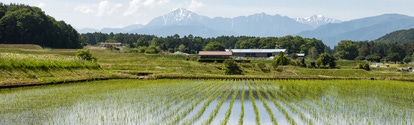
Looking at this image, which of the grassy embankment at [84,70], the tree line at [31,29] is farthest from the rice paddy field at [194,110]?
the tree line at [31,29]

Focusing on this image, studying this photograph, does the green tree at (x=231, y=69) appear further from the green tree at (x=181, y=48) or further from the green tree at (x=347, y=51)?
the green tree at (x=181, y=48)

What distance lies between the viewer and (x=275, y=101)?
96.6ft

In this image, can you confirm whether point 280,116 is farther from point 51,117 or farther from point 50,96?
point 50,96

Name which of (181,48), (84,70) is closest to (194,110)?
(84,70)

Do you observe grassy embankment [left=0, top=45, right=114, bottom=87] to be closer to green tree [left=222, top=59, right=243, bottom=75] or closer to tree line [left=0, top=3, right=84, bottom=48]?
green tree [left=222, top=59, right=243, bottom=75]

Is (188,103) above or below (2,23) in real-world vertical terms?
below

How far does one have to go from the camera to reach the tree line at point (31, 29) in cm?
10525

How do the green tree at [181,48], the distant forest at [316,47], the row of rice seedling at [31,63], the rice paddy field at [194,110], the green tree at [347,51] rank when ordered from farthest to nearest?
1. the green tree at [181,48]
2. the green tree at [347,51]
3. the distant forest at [316,47]
4. the row of rice seedling at [31,63]
5. the rice paddy field at [194,110]

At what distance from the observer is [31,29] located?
110 meters

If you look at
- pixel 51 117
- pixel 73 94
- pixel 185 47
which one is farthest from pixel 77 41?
pixel 51 117

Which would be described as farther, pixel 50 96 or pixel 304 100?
pixel 304 100

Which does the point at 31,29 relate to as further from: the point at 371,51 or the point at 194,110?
the point at 371,51

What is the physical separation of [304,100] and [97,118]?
16094mm

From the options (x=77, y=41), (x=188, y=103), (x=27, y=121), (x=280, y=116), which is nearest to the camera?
(x=27, y=121)
